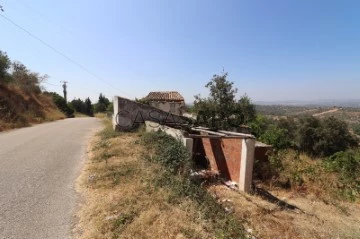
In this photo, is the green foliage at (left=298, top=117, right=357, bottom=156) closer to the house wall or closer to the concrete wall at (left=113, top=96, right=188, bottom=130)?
the house wall

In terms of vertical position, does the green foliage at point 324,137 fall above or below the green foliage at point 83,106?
below

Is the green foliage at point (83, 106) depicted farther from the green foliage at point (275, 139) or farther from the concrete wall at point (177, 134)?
the green foliage at point (275, 139)

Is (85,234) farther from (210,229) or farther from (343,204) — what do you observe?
(343,204)

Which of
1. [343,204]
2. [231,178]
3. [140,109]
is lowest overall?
[343,204]

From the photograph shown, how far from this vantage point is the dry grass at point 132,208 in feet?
11.2

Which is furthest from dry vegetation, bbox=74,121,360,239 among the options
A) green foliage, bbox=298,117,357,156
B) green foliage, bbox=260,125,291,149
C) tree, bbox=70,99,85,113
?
tree, bbox=70,99,85,113

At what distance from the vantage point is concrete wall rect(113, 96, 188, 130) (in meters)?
13.1

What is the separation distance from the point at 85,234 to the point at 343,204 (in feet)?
24.2

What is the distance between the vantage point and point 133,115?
44.3ft

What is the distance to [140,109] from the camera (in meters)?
13.7

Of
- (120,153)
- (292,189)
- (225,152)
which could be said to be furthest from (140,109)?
(292,189)

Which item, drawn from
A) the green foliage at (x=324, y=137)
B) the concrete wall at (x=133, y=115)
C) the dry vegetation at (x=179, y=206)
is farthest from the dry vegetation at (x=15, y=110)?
the green foliage at (x=324, y=137)

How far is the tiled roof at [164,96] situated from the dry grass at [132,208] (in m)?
20.9

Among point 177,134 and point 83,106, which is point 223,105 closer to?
point 177,134
